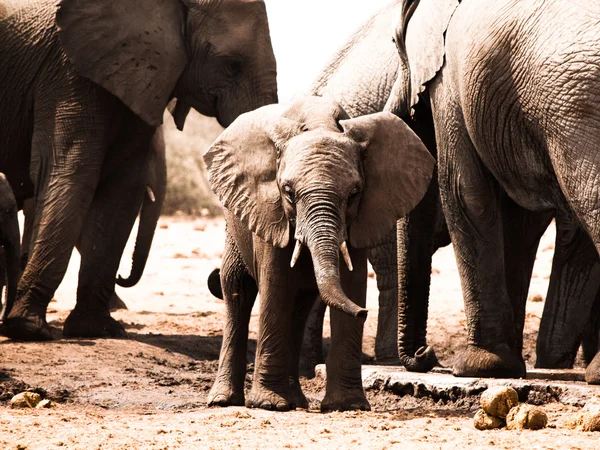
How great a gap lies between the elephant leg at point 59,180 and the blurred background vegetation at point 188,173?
38.2ft

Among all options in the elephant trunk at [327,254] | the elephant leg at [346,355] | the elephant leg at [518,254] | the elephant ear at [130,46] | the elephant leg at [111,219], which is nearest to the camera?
the elephant trunk at [327,254]

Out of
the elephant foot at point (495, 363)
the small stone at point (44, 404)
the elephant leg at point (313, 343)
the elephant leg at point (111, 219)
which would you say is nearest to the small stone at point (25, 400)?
the small stone at point (44, 404)

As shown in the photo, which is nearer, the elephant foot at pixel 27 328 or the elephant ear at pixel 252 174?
the elephant ear at pixel 252 174

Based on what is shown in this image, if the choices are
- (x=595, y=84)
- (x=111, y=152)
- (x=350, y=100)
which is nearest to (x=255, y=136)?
(x=595, y=84)

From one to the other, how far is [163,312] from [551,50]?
628 cm

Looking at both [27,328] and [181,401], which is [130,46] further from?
[181,401]

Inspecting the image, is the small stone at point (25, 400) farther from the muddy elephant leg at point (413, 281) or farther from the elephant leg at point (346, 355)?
the muddy elephant leg at point (413, 281)

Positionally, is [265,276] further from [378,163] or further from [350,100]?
[350,100]

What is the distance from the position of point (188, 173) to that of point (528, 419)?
16.1 metres

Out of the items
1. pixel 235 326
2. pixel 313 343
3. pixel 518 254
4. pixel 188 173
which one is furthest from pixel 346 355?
pixel 188 173

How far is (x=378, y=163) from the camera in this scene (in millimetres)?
5910

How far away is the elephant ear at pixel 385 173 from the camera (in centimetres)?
584

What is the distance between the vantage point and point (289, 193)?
5.71 m

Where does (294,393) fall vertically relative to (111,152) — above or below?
below
